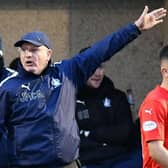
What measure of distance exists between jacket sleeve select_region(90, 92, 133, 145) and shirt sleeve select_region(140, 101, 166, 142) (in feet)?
6.43

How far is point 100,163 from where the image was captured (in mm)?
5848

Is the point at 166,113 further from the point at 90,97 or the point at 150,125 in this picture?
the point at 90,97

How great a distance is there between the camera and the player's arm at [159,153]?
3848mm

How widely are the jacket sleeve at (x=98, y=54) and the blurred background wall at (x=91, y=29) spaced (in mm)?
1940

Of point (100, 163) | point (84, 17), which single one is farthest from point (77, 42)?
point (100, 163)

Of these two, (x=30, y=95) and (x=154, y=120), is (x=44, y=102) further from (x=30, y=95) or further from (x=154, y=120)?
(x=154, y=120)

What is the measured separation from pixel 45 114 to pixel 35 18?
2.40 metres

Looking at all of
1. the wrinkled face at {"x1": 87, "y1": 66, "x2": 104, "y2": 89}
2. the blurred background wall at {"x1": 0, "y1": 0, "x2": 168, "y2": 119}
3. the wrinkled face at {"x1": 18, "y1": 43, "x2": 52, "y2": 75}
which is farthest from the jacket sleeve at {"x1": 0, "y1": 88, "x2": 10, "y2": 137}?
the blurred background wall at {"x1": 0, "y1": 0, "x2": 168, "y2": 119}

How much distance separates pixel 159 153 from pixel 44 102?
3.21 feet

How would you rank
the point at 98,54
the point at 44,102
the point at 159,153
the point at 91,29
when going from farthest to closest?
1. the point at 91,29
2. the point at 98,54
3. the point at 44,102
4. the point at 159,153

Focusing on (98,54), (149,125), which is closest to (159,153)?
(149,125)

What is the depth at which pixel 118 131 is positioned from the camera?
592cm

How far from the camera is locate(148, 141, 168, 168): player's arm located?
12.6 feet

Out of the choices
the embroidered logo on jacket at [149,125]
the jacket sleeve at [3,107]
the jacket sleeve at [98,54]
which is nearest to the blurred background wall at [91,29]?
the jacket sleeve at [98,54]
